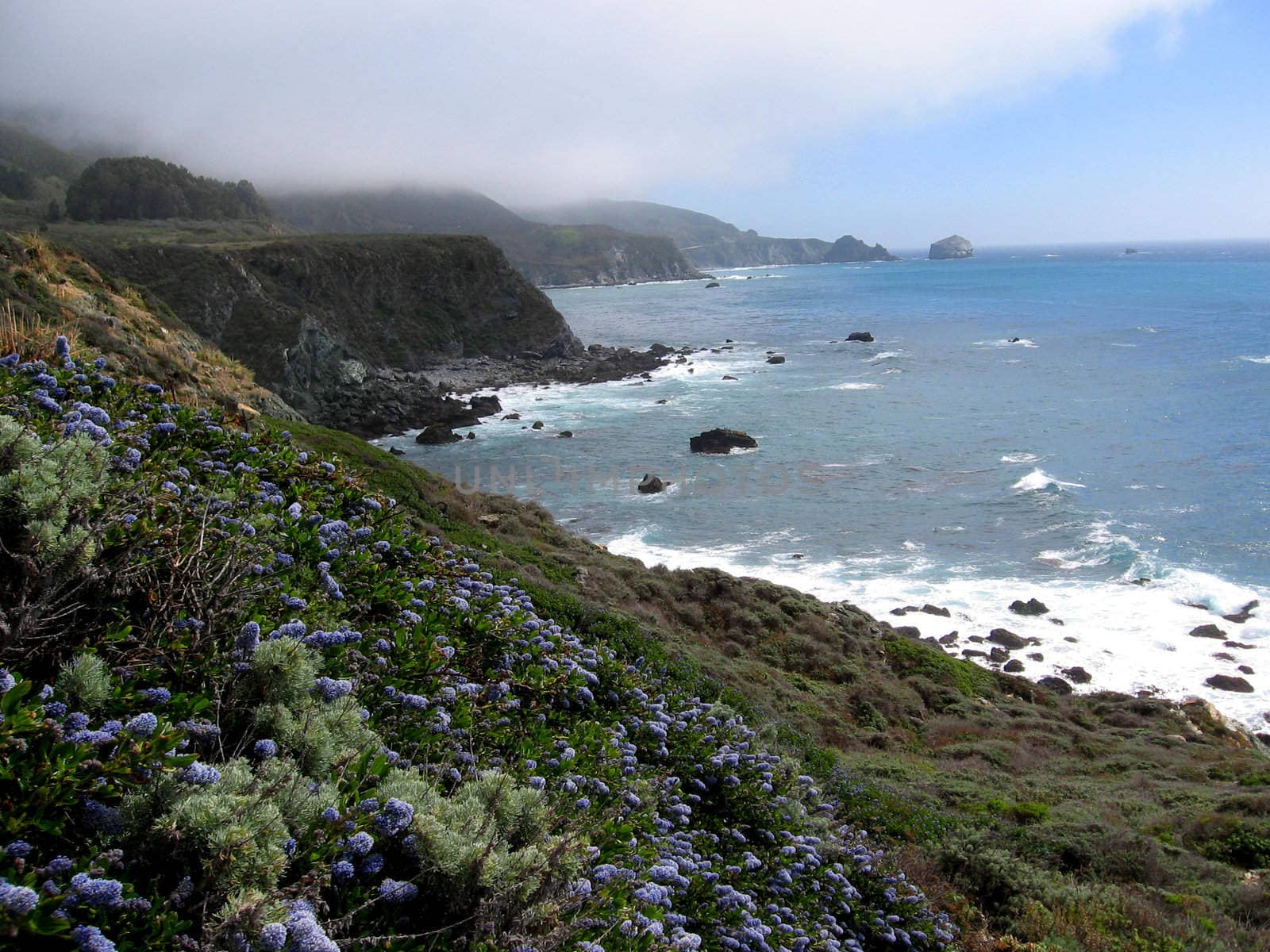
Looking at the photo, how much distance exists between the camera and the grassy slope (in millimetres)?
6133

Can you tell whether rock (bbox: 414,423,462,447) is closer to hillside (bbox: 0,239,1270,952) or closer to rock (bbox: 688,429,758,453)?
rock (bbox: 688,429,758,453)

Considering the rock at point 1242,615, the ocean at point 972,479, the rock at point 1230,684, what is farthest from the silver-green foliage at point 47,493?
the rock at point 1242,615

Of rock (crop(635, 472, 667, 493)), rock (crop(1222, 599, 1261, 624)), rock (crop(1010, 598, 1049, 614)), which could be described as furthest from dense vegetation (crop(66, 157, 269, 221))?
rock (crop(1222, 599, 1261, 624))

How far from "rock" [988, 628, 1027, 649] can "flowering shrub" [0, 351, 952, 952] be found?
675 inches

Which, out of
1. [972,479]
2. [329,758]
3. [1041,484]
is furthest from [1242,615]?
[329,758]

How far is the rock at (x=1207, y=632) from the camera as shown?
21.3 m

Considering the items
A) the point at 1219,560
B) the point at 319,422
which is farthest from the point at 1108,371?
the point at 319,422

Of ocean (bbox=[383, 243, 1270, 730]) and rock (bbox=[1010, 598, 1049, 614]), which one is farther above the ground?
ocean (bbox=[383, 243, 1270, 730])

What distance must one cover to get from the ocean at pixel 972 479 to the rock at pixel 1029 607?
0.84 ft

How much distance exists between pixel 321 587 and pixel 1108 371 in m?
66.6

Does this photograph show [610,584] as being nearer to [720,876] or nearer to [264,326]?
[720,876]

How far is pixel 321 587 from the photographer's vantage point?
464cm

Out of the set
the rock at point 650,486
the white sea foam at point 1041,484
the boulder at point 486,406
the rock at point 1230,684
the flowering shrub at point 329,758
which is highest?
the flowering shrub at point 329,758

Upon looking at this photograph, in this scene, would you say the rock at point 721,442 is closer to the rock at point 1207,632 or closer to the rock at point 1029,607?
the rock at point 1029,607
